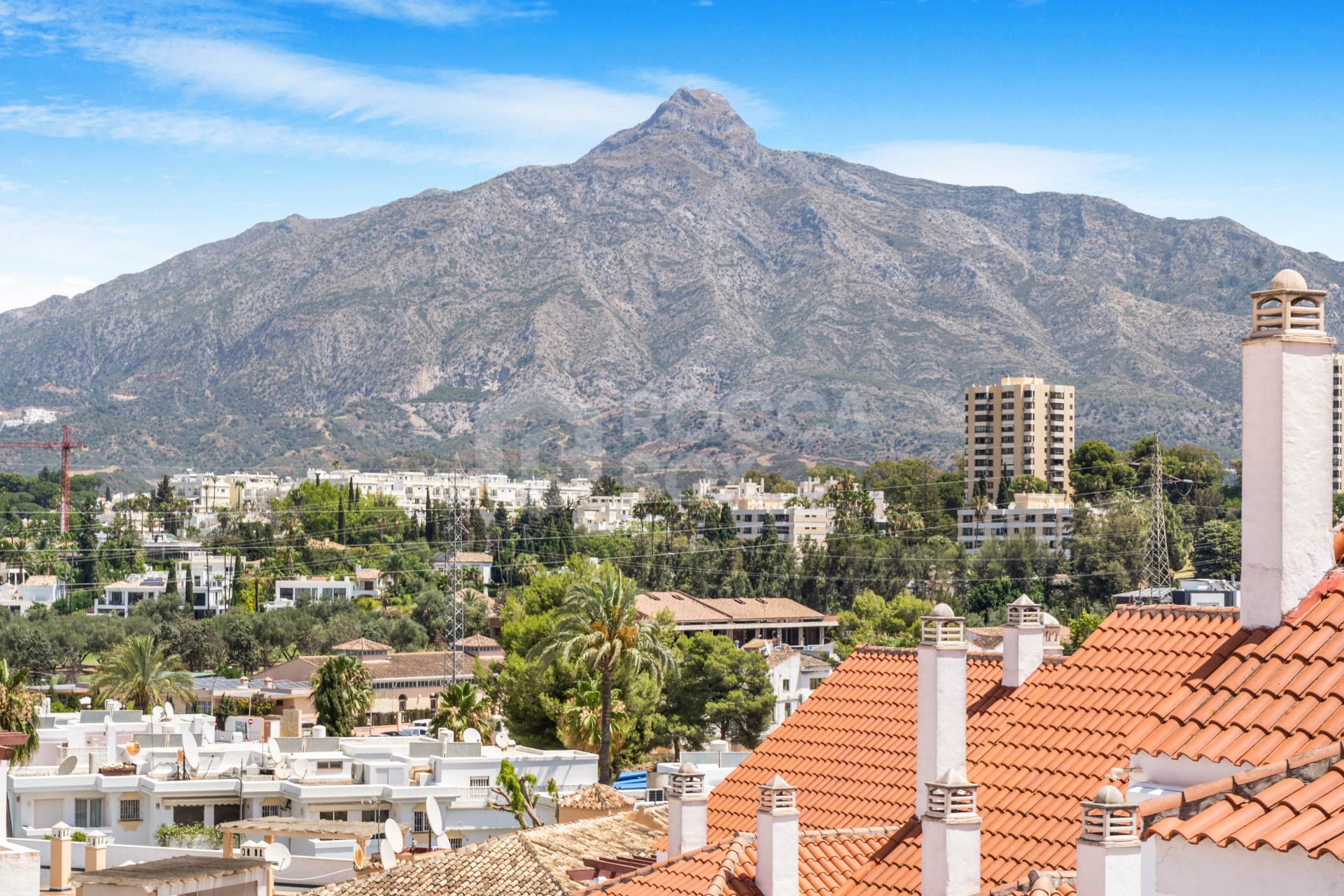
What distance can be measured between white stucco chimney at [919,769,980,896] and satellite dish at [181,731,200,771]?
29.7 meters

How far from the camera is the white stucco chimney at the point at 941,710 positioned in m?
14.1

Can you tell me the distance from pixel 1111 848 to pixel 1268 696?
185 cm

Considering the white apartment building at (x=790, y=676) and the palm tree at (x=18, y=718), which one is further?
the white apartment building at (x=790, y=676)

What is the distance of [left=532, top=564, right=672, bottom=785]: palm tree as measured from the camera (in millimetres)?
46719

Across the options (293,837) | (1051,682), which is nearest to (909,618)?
(293,837)

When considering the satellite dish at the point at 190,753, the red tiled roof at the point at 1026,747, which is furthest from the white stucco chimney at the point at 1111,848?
the satellite dish at the point at 190,753

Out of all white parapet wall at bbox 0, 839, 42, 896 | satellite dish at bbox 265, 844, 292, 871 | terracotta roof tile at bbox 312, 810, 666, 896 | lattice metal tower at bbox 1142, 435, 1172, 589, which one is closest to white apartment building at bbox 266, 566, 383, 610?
lattice metal tower at bbox 1142, 435, 1172, 589

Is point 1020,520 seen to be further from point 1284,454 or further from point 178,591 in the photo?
point 1284,454

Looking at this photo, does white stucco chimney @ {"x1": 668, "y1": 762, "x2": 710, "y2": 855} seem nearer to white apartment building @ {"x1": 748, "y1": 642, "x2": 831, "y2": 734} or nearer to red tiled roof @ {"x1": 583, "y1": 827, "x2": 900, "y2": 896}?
red tiled roof @ {"x1": 583, "y1": 827, "x2": 900, "y2": 896}

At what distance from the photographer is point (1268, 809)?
25.3 feet

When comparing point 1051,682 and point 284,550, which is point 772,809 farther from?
point 284,550

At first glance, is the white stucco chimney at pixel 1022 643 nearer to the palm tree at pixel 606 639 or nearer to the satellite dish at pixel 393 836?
the satellite dish at pixel 393 836

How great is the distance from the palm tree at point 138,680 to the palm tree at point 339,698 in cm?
1101

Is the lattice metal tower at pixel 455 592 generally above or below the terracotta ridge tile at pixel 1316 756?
below
